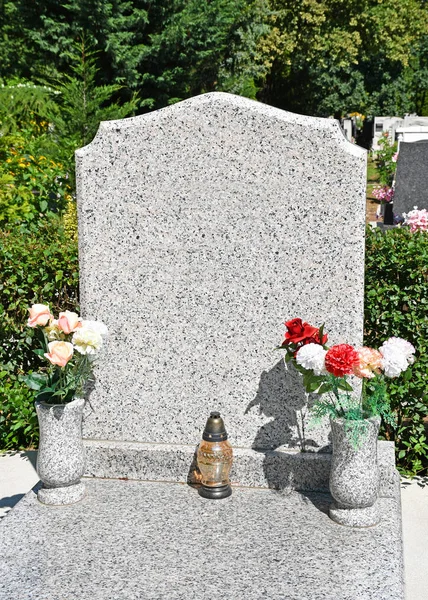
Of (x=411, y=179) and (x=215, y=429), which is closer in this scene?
(x=215, y=429)

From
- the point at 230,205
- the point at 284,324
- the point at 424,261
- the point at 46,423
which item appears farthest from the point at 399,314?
the point at 46,423

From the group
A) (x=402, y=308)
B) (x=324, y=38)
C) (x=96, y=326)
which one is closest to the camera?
(x=96, y=326)

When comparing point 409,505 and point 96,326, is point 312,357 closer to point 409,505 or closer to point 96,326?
point 96,326

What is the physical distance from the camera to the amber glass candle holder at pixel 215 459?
3609mm

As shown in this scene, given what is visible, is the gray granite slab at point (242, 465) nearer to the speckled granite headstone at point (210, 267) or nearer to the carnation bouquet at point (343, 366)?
the speckled granite headstone at point (210, 267)

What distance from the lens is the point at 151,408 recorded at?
13.2 feet

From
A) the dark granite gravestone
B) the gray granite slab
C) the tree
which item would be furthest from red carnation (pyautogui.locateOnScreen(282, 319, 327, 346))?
the tree

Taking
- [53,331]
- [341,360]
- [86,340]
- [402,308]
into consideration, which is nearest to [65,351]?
[86,340]

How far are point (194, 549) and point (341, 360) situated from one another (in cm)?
101

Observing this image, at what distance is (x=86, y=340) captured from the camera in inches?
142

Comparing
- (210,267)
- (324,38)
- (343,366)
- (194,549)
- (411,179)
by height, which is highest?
(324,38)

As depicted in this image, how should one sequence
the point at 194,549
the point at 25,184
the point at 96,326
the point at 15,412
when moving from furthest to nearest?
1. the point at 25,184
2. the point at 15,412
3. the point at 96,326
4. the point at 194,549

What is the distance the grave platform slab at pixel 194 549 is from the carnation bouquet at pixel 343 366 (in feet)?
1.57

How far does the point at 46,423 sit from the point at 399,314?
2.15 metres
